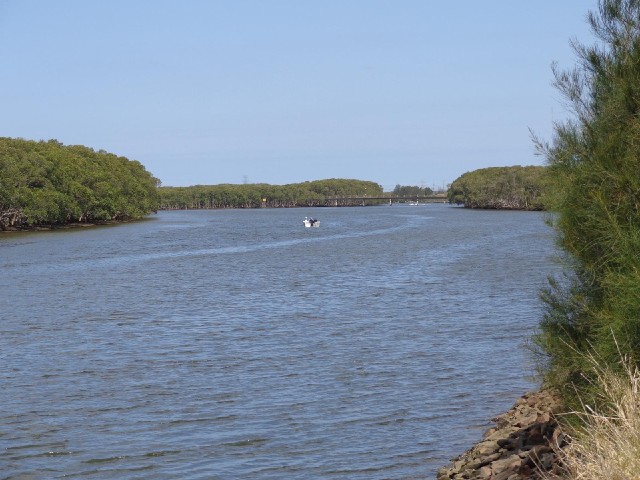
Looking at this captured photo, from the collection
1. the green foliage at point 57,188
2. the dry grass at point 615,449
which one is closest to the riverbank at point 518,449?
the dry grass at point 615,449

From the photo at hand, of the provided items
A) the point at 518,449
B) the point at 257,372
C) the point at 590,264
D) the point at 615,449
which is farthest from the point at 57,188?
the point at 615,449

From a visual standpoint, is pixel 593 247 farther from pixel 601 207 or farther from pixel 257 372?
pixel 257 372

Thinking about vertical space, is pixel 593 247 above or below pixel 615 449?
above

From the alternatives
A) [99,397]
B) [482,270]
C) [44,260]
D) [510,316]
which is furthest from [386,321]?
[44,260]

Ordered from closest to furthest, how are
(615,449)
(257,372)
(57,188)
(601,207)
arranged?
(615,449) → (601,207) → (257,372) → (57,188)

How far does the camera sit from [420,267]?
2111 inches

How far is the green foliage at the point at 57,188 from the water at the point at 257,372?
56.3m

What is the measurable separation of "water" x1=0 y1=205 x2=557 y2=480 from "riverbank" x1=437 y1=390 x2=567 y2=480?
67cm

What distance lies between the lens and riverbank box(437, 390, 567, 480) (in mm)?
11695

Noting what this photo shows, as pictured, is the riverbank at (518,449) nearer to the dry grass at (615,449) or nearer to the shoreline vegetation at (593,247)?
the shoreline vegetation at (593,247)

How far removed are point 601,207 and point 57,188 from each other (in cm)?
10566

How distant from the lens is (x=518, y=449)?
13.0m

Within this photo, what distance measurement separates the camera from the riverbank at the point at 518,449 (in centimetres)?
1170

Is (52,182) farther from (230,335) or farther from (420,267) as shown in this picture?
(230,335)
